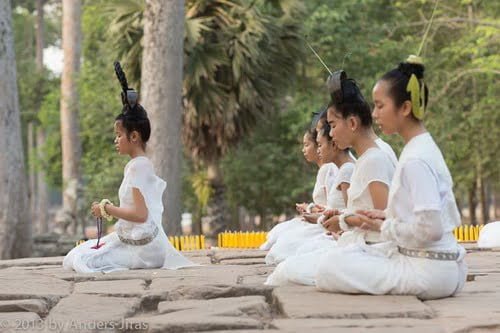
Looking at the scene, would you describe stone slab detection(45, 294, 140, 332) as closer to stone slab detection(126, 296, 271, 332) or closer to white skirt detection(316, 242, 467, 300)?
stone slab detection(126, 296, 271, 332)

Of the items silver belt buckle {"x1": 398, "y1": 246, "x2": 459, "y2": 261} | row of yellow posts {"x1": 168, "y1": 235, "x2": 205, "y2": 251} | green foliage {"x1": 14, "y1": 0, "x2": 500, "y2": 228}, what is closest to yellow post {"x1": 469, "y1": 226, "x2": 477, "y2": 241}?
Answer: row of yellow posts {"x1": 168, "y1": 235, "x2": 205, "y2": 251}

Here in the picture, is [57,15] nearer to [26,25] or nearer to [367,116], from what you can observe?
[26,25]

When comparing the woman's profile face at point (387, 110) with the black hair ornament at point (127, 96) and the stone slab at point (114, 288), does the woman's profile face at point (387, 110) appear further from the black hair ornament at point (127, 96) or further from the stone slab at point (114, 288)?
the black hair ornament at point (127, 96)

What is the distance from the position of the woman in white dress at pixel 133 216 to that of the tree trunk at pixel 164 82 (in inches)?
264

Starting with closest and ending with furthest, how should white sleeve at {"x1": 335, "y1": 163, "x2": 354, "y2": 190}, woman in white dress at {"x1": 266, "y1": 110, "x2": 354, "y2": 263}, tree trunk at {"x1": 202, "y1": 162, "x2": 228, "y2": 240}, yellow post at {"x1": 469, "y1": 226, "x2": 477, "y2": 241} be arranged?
white sleeve at {"x1": 335, "y1": 163, "x2": 354, "y2": 190}
woman in white dress at {"x1": 266, "y1": 110, "x2": 354, "y2": 263}
yellow post at {"x1": 469, "y1": 226, "x2": 477, "y2": 241}
tree trunk at {"x1": 202, "y1": 162, "x2": 228, "y2": 240}

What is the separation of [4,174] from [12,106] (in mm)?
1038

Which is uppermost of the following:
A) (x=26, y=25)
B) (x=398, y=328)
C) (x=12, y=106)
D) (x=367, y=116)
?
(x=26, y=25)

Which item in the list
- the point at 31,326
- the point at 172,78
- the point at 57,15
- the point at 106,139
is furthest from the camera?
the point at 57,15

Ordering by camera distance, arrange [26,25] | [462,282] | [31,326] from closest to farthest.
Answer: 1. [31,326]
2. [462,282]
3. [26,25]

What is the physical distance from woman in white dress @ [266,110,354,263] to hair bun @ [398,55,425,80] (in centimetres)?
157

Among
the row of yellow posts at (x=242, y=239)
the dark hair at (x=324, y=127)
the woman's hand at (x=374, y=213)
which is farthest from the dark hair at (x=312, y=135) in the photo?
the row of yellow posts at (x=242, y=239)

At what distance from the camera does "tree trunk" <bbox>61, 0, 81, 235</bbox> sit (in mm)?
26578

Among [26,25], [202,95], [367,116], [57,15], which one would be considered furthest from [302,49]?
[57,15]

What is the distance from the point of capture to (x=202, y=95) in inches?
807
